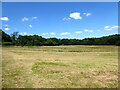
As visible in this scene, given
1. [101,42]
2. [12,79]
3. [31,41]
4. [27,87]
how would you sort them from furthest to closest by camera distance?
[31,41], [101,42], [12,79], [27,87]

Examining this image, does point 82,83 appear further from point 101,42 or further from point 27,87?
point 101,42

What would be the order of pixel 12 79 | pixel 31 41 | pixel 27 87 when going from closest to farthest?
pixel 27 87 < pixel 12 79 < pixel 31 41

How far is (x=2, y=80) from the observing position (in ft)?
41.7

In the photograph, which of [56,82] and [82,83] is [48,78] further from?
[82,83]

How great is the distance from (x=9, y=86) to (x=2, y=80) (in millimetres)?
1594

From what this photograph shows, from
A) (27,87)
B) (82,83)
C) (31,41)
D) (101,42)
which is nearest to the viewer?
(27,87)

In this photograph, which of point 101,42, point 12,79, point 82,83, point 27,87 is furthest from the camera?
point 101,42

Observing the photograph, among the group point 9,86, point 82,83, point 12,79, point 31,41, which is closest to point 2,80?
point 12,79

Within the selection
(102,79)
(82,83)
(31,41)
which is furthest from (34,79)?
(31,41)

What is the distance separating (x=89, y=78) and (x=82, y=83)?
1644 millimetres

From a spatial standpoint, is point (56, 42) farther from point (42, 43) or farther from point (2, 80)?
point (2, 80)

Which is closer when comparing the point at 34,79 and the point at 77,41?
the point at 34,79

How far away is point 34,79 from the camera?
43.7 feet

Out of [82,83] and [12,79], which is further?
[12,79]
